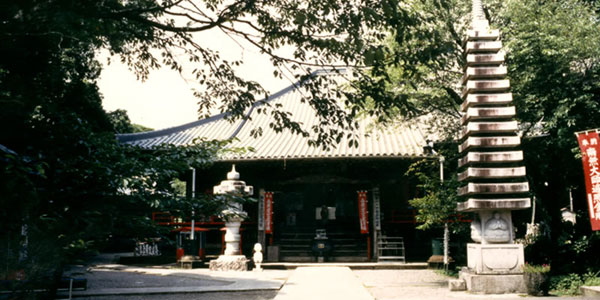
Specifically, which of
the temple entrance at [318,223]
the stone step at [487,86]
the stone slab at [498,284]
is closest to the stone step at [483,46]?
the stone step at [487,86]

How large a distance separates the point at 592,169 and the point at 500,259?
2.91 metres

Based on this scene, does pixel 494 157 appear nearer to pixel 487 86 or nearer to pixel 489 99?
pixel 489 99

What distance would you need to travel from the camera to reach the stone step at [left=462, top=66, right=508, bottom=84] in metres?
8.80

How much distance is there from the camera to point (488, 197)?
8.37 metres

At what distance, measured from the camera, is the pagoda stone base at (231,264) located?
14.0 m

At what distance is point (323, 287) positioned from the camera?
8.63m

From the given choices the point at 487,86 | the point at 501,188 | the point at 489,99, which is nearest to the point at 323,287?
the point at 501,188

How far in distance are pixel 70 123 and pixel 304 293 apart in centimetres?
534

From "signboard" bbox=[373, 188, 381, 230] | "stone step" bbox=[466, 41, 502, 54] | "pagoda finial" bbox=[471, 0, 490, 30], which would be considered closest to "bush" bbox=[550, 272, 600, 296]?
"stone step" bbox=[466, 41, 502, 54]

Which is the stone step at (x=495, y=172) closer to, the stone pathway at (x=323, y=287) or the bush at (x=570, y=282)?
the bush at (x=570, y=282)

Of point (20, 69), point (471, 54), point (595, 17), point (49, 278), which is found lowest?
point (49, 278)

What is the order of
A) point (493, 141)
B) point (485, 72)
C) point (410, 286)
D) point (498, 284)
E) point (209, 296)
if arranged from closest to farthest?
point (498, 284)
point (493, 141)
point (485, 72)
point (209, 296)
point (410, 286)

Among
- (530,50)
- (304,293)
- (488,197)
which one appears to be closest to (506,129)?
(488,197)

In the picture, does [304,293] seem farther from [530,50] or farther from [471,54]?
[530,50]
